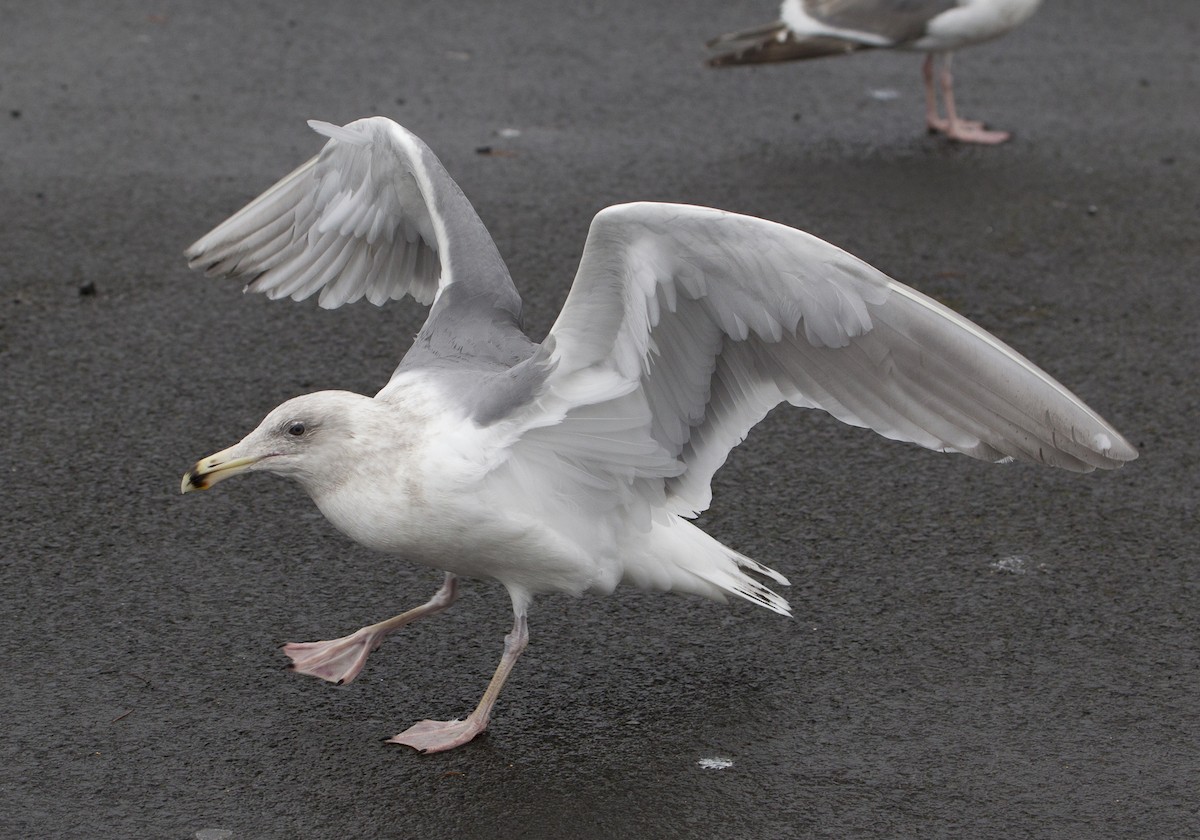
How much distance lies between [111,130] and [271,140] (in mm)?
782

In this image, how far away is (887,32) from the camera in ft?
24.5

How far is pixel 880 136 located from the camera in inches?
296

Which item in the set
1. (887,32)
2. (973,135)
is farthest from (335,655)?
(887,32)

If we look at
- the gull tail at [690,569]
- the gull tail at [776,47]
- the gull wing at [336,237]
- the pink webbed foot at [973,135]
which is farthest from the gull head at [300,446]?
the pink webbed foot at [973,135]

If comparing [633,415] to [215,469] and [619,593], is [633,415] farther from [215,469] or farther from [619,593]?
[215,469]

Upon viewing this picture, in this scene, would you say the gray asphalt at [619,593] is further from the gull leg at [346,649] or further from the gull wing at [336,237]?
the gull wing at [336,237]

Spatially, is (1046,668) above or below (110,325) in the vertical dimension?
below

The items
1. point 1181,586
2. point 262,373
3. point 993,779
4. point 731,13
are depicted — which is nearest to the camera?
point 993,779

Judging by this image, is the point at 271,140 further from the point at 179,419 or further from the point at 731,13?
the point at 731,13

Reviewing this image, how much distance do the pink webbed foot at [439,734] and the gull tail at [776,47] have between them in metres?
4.91

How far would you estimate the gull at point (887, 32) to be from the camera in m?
7.41

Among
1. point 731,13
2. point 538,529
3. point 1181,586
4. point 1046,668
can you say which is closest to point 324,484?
point 538,529

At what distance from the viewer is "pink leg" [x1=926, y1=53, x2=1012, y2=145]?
7363 mm

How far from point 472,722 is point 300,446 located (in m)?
0.72
